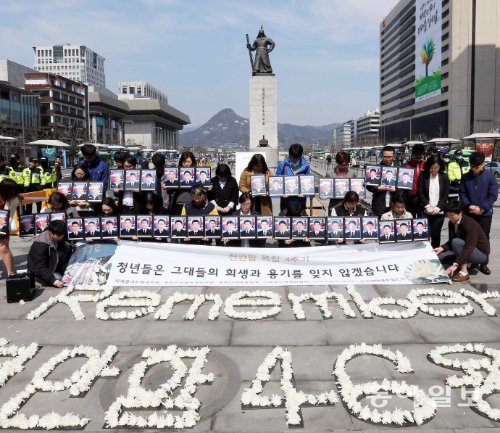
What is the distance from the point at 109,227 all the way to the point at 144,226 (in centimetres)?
57

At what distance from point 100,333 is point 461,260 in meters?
5.52

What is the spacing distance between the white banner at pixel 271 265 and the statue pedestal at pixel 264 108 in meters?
17.6

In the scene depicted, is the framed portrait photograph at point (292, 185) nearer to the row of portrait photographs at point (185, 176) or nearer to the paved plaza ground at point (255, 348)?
the row of portrait photographs at point (185, 176)

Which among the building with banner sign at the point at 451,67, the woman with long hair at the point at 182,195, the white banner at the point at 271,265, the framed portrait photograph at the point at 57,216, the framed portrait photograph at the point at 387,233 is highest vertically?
the building with banner sign at the point at 451,67

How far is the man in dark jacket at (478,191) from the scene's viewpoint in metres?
8.44

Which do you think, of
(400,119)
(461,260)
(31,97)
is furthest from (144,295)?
(400,119)

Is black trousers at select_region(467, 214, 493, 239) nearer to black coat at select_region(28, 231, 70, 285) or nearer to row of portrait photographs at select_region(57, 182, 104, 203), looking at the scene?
row of portrait photographs at select_region(57, 182, 104, 203)

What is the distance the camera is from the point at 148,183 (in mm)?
9086

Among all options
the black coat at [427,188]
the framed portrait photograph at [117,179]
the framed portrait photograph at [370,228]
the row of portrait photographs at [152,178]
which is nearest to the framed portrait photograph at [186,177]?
the row of portrait photographs at [152,178]

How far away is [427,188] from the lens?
8.77 meters

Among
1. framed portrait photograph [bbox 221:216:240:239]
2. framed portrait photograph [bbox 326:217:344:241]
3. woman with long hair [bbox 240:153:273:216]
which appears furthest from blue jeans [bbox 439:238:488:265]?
framed portrait photograph [bbox 221:216:240:239]

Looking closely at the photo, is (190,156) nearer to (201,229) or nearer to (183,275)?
(201,229)

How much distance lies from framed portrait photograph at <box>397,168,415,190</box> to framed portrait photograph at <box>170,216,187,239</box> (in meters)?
3.84

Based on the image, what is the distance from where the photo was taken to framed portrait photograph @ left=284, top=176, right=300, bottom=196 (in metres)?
8.93
